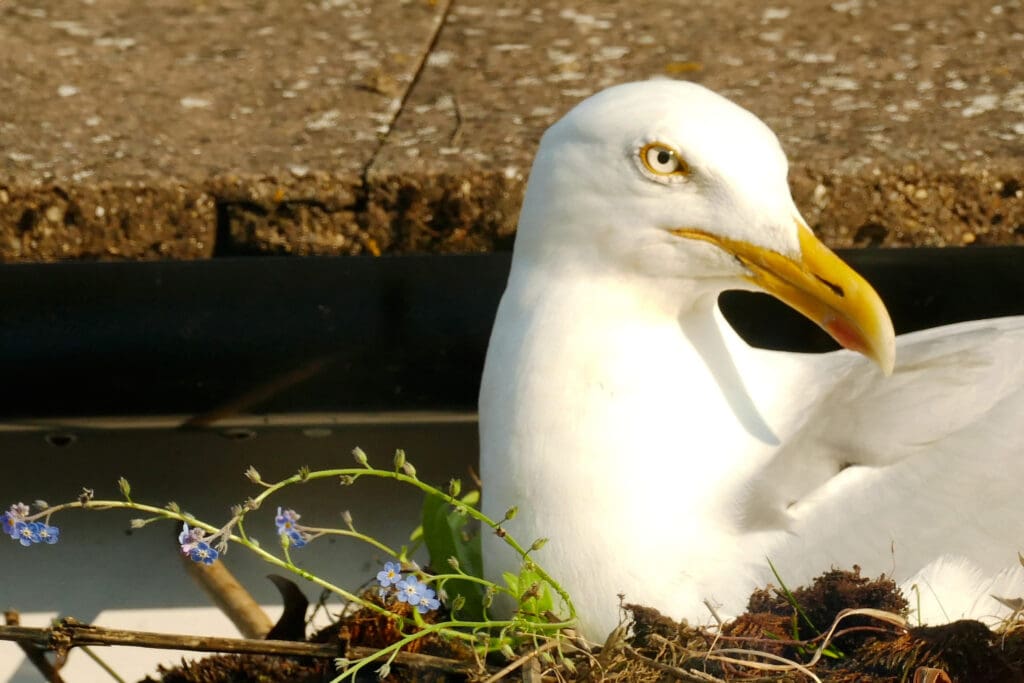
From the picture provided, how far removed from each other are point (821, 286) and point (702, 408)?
0.69 ft

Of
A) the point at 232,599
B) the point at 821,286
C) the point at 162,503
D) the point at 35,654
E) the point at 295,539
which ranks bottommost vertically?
the point at 162,503

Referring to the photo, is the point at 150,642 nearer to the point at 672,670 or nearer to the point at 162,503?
the point at 672,670

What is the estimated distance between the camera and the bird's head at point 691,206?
1.51 m

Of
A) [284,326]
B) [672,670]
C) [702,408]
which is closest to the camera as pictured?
[672,670]

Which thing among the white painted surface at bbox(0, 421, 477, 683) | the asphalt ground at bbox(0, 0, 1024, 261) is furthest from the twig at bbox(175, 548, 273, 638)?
the asphalt ground at bbox(0, 0, 1024, 261)

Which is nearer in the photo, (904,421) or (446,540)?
(904,421)

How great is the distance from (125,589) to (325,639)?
27.0 inches

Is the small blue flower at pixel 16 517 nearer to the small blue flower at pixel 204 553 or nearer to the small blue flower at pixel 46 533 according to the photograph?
the small blue flower at pixel 46 533

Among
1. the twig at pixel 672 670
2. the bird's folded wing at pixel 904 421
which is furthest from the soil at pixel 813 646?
the bird's folded wing at pixel 904 421

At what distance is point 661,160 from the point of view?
152 centimetres

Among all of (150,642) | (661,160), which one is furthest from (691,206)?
(150,642)

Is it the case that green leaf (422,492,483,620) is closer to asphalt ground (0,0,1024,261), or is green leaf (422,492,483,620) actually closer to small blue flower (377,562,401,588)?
small blue flower (377,562,401,588)

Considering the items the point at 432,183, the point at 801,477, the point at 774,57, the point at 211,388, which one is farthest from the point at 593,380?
the point at 774,57

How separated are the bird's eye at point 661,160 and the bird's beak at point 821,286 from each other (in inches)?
2.6
